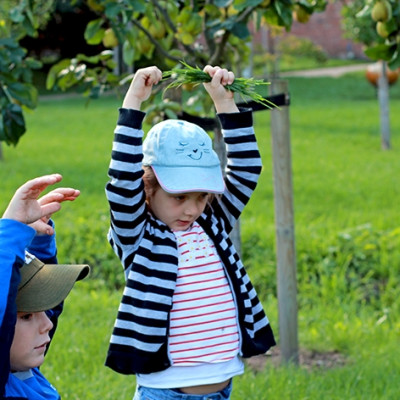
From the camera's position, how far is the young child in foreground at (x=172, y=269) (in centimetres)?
229

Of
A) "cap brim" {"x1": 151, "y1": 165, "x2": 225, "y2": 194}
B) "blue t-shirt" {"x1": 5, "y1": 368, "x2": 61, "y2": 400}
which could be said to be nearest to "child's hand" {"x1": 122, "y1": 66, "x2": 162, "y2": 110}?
"cap brim" {"x1": 151, "y1": 165, "x2": 225, "y2": 194}

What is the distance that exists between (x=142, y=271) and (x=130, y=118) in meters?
0.42

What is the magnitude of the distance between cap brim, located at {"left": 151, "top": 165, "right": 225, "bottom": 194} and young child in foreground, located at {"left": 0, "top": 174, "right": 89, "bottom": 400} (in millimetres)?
316

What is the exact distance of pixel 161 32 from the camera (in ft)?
12.8

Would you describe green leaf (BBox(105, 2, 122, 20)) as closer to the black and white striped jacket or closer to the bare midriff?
the black and white striped jacket

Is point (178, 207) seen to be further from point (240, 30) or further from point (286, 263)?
point (286, 263)

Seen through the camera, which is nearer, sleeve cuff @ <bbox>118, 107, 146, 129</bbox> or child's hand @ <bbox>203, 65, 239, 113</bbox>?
sleeve cuff @ <bbox>118, 107, 146, 129</bbox>

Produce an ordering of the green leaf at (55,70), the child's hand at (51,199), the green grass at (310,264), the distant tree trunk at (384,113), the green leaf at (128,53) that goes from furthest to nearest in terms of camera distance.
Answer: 1. the distant tree trunk at (384,113)
2. the green leaf at (55,70)
3. the green leaf at (128,53)
4. the green grass at (310,264)
5. the child's hand at (51,199)

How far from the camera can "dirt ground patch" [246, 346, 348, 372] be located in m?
4.09

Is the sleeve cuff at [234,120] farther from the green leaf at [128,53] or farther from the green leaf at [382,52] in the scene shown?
the green leaf at [128,53]

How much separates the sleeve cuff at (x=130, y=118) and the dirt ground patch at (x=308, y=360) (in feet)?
6.75

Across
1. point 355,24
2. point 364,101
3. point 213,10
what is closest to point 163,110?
point 213,10

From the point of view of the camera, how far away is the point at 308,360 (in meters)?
4.19

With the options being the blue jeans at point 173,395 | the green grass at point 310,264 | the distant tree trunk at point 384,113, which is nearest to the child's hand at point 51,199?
the blue jeans at point 173,395
